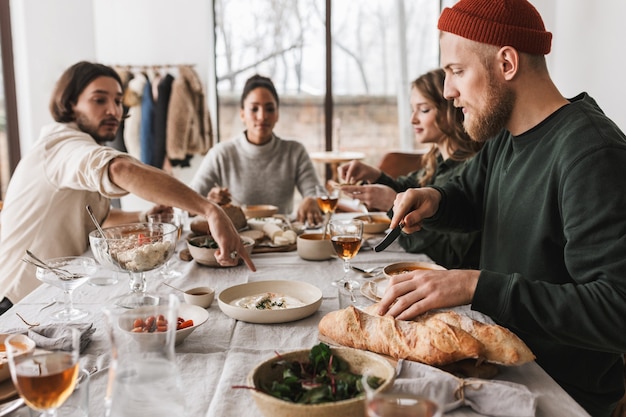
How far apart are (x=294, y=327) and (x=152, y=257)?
420mm

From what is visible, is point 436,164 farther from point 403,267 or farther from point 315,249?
point 403,267

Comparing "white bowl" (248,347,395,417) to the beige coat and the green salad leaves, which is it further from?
the beige coat

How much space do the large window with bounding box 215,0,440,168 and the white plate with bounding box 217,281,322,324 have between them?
3961 mm

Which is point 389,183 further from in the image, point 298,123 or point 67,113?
point 298,123

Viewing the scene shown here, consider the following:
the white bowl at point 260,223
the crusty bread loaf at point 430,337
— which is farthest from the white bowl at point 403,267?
the white bowl at point 260,223

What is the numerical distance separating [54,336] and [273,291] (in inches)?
23.6

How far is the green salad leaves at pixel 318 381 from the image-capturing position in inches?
35.0

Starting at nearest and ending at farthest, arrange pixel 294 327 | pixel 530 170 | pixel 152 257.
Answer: pixel 294 327
pixel 152 257
pixel 530 170

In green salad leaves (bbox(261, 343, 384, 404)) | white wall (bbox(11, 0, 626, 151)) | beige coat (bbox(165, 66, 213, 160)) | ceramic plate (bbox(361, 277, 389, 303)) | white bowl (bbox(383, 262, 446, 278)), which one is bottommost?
ceramic plate (bbox(361, 277, 389, 303))

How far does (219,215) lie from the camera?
5.81ft

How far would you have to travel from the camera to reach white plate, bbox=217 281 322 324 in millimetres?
1365

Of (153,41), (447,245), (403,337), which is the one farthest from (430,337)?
(153,41)

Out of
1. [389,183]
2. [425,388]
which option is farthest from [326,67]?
[425,388]

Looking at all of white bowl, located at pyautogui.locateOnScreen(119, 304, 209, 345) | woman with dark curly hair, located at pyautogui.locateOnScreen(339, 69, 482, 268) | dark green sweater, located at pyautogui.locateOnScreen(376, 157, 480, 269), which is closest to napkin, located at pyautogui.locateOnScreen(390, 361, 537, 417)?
white bowl, located at pyautogui.locateOnScreen(119, 304, 209, 345)
